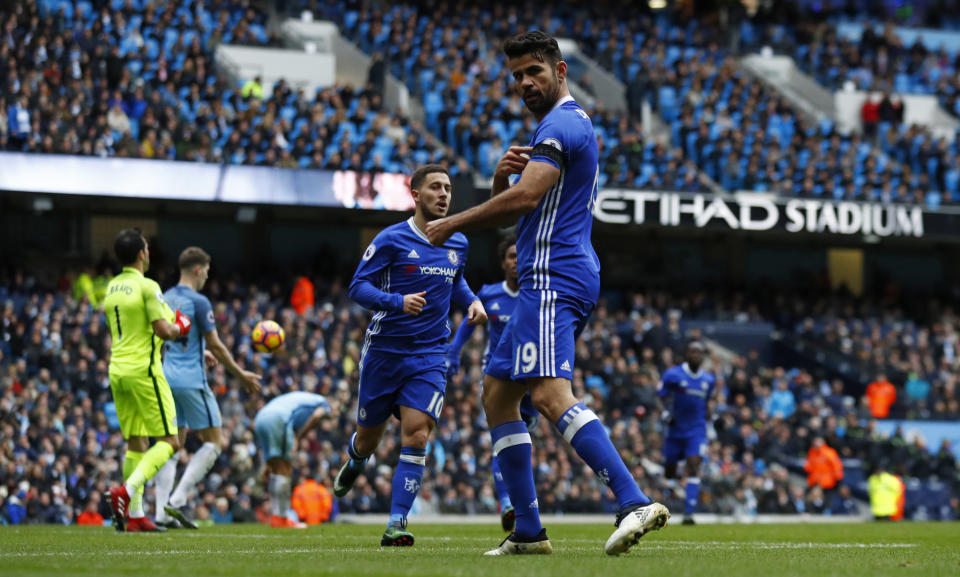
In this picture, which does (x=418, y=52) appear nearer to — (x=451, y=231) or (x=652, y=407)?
(x=652, y=407)

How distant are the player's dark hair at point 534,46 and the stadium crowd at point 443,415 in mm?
11777

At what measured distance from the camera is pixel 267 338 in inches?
500

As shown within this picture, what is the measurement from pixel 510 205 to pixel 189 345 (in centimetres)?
611

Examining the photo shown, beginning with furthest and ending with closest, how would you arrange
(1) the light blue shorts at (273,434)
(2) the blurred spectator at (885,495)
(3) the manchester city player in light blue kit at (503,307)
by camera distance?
(2) the blurred spectator at (885,495), (1) the light blue shorts at (273,434), (3) the manchester city player in light blue kit at (503,307)

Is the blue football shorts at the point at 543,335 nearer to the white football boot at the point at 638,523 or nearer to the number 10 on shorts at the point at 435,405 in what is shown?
the white football boot at the point at 638,523

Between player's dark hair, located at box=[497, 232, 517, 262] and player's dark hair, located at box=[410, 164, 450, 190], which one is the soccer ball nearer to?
player's dark hair, located at box=[497, 232, 517, 262]

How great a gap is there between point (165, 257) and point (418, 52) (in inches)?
330

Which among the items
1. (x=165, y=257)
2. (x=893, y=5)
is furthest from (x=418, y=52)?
(x=893, y=5)

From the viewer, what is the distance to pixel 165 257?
27.8 meters

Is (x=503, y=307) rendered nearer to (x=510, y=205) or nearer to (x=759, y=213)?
(x=510, y=205)

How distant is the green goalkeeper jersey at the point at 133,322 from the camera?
10594 mm

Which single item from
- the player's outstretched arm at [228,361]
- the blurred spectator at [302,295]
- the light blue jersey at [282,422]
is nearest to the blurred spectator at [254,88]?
the blurred spectator at [302,295]

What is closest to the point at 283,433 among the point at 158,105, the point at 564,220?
the point at 564,220

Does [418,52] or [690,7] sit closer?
[418,52]
